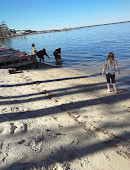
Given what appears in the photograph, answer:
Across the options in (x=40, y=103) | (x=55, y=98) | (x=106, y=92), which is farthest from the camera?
(x=106, y=92)

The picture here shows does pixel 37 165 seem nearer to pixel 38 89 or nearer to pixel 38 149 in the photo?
pixel 38 149

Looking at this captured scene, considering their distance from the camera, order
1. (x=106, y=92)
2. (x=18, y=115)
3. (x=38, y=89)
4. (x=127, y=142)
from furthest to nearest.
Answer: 1. (x=38, y=89)
2. (x=106, y=92)
3. (x=18, y=115)
4. (x=127, y=142)

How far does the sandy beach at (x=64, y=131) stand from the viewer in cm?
272

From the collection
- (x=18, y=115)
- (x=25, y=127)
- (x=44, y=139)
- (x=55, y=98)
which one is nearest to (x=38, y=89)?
(x=55, y=98)

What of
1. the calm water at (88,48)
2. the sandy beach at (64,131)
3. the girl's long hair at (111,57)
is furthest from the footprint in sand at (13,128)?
the calm water at (88,48)

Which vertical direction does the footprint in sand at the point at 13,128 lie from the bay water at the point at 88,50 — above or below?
below

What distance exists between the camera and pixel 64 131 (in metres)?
3.62

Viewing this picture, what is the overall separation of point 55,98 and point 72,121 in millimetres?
1896

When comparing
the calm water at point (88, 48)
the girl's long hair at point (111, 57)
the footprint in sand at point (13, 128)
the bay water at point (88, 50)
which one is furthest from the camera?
the calm water at point (88, 48)

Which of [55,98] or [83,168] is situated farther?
[55,98]

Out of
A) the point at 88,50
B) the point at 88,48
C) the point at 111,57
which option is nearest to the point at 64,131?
the point at 111,57

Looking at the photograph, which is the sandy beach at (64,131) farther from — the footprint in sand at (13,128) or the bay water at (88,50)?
the bay water at (88,50)

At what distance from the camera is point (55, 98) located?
5797 mm

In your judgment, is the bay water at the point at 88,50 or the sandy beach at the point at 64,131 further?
the bay water at the point at 88,50
